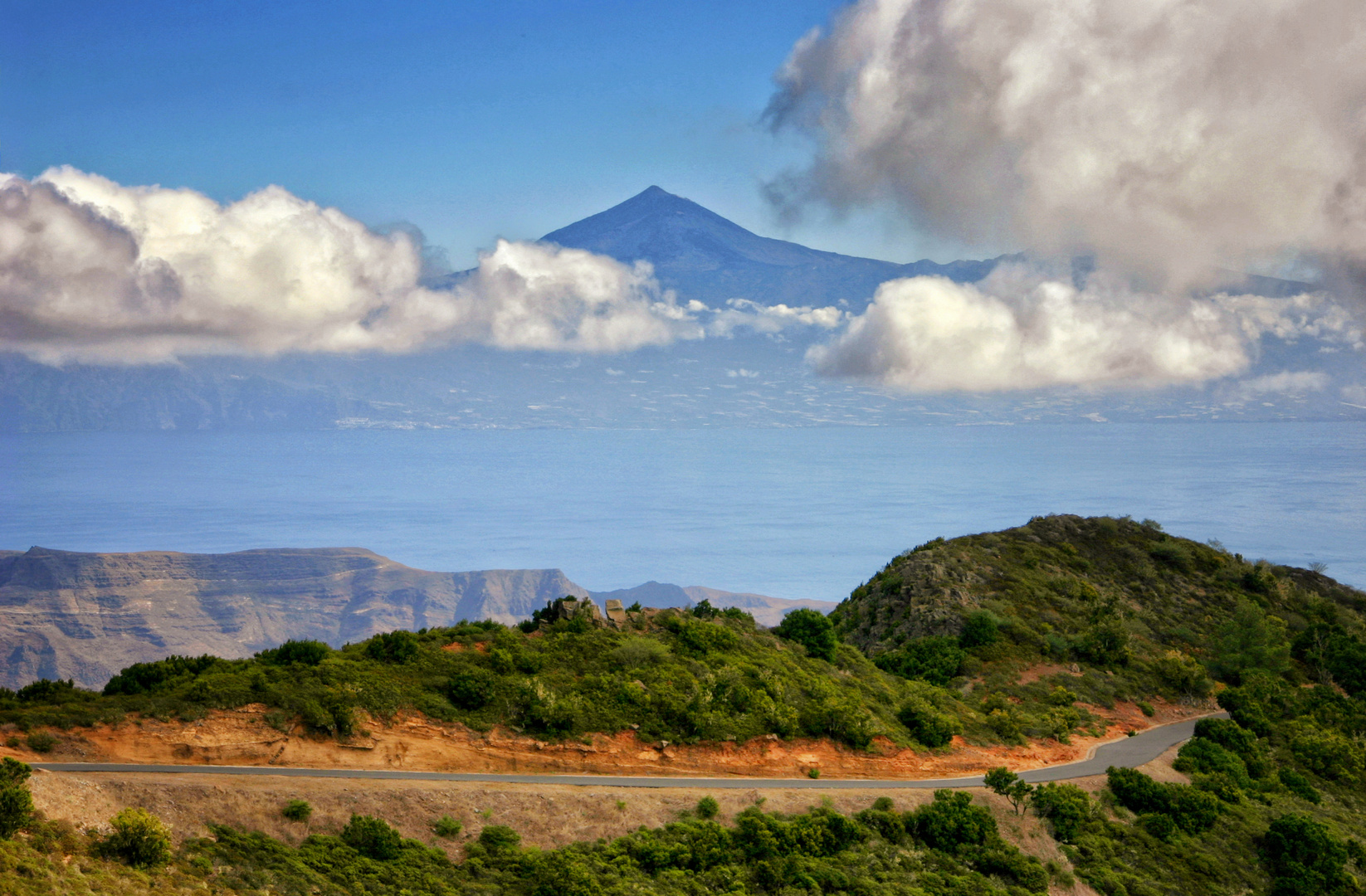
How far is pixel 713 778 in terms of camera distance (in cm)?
3372

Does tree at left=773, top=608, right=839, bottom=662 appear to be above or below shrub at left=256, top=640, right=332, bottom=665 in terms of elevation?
below

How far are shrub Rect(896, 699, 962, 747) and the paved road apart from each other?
2.80 m

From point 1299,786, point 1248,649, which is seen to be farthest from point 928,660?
point 1248,649

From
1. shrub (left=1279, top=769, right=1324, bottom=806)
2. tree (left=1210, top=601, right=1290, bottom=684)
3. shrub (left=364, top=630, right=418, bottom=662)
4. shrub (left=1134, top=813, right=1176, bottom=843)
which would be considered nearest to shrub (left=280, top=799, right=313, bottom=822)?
shrub (left=364, top=630, right=418, bottom=662)

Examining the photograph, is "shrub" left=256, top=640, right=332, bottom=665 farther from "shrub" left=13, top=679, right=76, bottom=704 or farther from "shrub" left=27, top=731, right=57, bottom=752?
"shrub" left=27, top=731, right=57, bottom=752

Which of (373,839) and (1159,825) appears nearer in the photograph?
(373,839)

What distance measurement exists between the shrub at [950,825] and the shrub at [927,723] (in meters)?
7.97

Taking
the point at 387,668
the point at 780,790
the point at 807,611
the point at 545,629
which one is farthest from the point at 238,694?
the point at 807,611

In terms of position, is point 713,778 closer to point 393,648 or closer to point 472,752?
point 472,752

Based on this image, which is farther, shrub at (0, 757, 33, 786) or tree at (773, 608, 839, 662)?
tree at (773, 608, 839, 662)

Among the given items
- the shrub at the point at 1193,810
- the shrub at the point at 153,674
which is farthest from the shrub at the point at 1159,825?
the shrub at the point at 153,674

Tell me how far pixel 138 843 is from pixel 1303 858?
42.5m

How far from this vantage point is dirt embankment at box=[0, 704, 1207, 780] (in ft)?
90.9

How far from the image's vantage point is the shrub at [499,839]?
2547 centimetres
